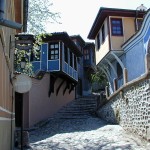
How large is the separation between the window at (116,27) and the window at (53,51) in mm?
5073

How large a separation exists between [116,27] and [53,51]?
5467 millimetres

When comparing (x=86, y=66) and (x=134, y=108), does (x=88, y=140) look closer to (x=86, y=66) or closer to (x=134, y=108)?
(x=134, y=108)

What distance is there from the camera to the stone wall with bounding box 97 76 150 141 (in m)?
9.95

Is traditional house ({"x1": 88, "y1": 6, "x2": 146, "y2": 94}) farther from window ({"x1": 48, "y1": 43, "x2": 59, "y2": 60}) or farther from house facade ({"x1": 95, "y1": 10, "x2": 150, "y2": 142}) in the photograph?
window ({"x1": 48, "y1": 43, "x2": 59, "y2": 60})

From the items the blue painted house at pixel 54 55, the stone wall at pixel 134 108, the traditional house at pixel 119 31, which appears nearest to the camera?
the stone wall at pixel 134 108

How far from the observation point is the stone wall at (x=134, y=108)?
392 inches

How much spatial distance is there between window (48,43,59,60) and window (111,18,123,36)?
507 centimetres

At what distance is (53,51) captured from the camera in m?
21.3

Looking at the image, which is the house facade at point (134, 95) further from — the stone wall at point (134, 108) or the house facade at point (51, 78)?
the house facade at point (51, 78)

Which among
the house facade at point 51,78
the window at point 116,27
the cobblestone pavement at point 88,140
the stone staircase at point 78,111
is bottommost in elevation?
the cobblestone pavement at point 88,140

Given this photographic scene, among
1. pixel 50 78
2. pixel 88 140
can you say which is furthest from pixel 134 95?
pixel 50 78

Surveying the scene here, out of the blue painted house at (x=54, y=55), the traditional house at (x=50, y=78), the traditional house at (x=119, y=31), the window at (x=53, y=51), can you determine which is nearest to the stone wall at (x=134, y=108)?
the traditional house at (x=119, y=31)

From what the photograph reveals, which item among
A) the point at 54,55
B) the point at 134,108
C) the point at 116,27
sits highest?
the point at 116,27

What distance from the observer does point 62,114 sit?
19734mm
